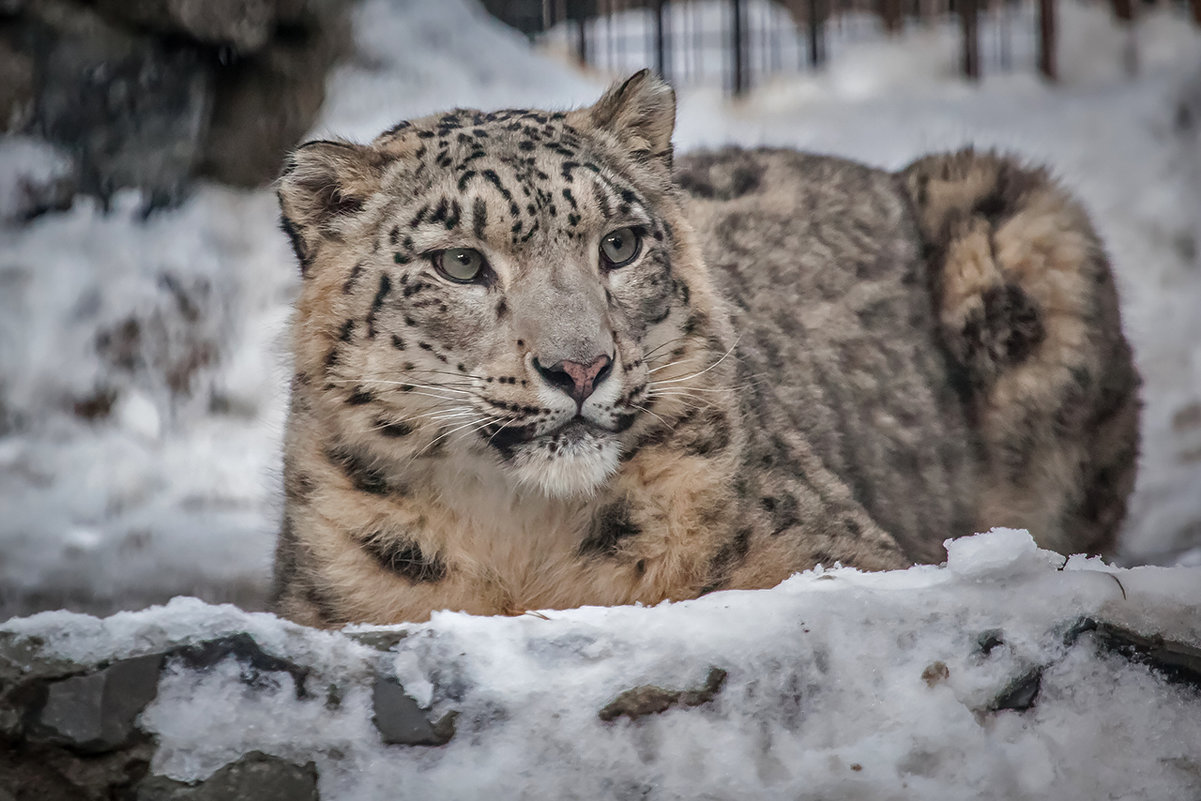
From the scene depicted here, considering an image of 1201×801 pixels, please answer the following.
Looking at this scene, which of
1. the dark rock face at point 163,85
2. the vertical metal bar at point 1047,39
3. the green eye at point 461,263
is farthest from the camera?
the vertical metal bar at point 1047,39

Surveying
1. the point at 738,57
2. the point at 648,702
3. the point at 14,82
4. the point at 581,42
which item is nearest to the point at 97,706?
the point at 648,702

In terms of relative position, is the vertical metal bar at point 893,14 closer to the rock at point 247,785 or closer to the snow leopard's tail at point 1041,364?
the snow leopard's tail at point 1041,364

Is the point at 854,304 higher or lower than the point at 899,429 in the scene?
higher

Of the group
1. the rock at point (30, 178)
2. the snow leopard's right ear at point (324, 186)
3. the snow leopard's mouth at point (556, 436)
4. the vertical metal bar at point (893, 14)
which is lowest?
the snow leopard's mouth at point (556, 436)

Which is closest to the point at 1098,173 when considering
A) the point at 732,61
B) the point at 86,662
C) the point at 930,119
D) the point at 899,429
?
the point at 930,119

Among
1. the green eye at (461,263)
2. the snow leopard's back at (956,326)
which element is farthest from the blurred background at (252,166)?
the green eye at (461,263)

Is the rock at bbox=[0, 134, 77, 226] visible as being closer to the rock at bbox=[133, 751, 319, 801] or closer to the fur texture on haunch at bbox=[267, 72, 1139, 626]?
the fur texture on haunch at bbox=[267, 72, 1139, 626]

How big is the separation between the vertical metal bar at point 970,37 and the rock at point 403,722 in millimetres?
8304

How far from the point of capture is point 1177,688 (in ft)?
8.44

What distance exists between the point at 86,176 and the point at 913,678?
5.96m

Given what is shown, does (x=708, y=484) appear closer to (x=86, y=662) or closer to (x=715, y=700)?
(x=715, y=700)

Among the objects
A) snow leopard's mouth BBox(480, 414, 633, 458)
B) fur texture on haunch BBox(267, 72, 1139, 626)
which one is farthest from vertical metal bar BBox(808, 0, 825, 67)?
snow leopard's mouth BBox(480, 414, 633, 458)

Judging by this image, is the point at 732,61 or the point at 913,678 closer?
the point at 913,678

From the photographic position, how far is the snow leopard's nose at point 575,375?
2.98 metres
